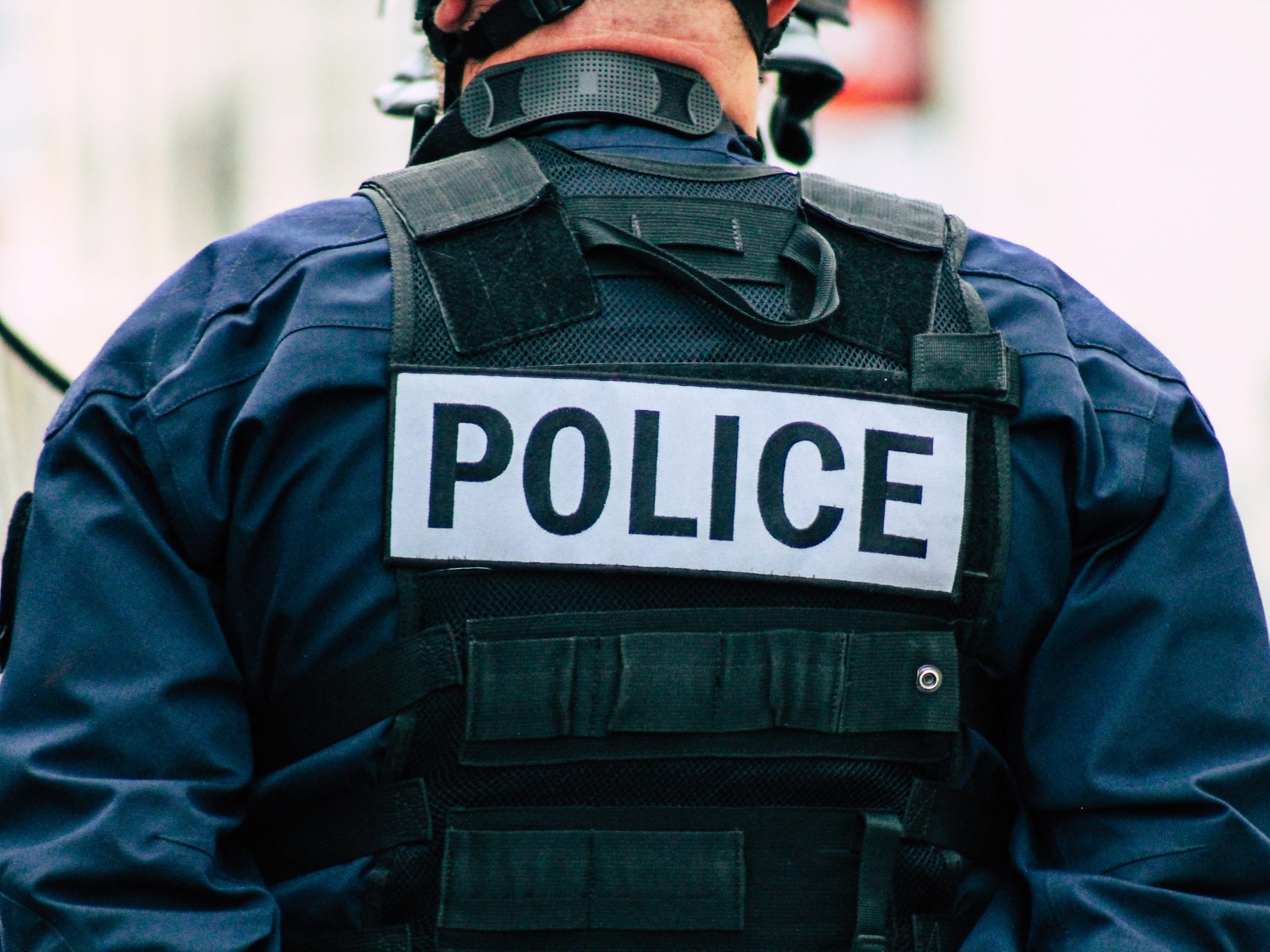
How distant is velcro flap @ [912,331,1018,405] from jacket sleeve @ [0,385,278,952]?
60 centimetres

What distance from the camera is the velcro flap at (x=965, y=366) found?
4.25 feet

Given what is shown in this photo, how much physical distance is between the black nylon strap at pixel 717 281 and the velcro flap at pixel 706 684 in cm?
24

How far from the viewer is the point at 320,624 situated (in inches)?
49.4

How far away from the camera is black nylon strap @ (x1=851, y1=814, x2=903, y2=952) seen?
4.17 feet

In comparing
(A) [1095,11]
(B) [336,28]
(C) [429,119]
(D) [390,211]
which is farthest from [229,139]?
(D) [390,211]

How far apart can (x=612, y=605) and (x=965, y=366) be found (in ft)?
1.14

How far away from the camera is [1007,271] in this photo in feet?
4.56

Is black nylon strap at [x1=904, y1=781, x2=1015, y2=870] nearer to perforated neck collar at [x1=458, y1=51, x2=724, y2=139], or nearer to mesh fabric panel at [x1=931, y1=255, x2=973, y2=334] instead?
mesh fabric panel at [x1=931, y1=255, x2=973, y2=334]

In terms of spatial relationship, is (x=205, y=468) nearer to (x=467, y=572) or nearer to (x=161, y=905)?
(x=467, y=572)

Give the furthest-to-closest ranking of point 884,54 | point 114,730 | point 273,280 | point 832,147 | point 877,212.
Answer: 1. point 884,54
2. point 832,147
3. point 877,212
4. point 273,280
5. point 114,730

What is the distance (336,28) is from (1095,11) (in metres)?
2.99

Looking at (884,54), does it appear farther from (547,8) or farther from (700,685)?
(700,685)

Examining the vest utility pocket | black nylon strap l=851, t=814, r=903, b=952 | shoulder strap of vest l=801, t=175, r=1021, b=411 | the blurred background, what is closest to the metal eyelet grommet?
the vest utility pocket

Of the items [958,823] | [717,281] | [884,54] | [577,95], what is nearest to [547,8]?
[577,95]
